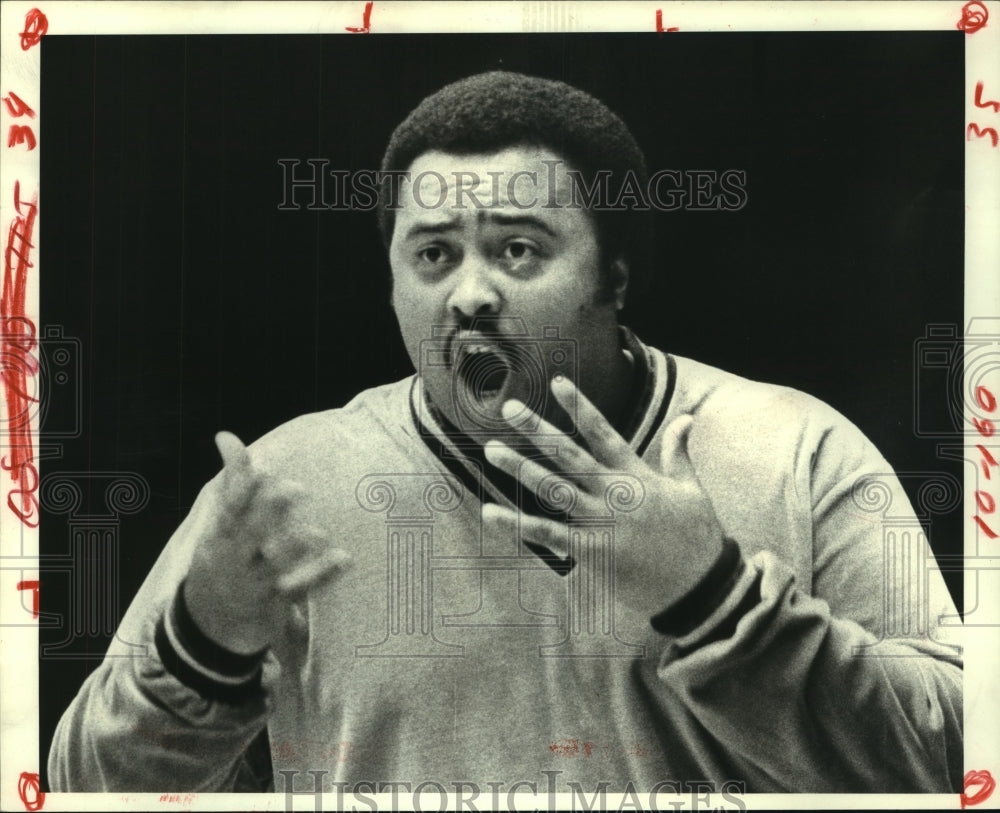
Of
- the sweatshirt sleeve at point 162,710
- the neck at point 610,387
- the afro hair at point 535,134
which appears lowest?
the sweatshirt sleeve at point 162,710

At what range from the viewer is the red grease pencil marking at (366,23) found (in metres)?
2.65

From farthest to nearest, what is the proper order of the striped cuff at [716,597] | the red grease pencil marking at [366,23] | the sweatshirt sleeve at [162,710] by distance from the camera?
1. the red grease pencil marking at [366,23]
2. the sweatshirt sleeve at [162,710]
3. the striped cuff at [716,597]

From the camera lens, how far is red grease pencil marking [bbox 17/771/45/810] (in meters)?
2.64

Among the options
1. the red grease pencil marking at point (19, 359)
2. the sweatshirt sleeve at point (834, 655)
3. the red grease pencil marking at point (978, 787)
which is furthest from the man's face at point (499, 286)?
the red grease pencil marking at point (978, 787)

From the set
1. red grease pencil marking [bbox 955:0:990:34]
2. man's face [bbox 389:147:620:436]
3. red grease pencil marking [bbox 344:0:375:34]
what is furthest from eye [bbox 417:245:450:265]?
red grease pencil marking [bbox 955:0:990:34]

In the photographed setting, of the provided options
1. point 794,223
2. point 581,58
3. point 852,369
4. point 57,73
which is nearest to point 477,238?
point 581,58

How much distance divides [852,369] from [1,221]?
2255mm

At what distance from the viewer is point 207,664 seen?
2.53m

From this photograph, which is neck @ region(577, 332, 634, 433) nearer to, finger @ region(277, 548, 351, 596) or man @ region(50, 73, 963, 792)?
man @ region(50, 73, 963, 792)

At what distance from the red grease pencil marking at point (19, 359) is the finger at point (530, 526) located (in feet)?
3.95

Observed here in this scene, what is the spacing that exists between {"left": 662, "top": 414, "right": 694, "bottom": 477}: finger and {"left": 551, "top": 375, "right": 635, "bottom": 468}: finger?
9 cm

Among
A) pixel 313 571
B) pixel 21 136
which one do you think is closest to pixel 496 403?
pixel 313 571

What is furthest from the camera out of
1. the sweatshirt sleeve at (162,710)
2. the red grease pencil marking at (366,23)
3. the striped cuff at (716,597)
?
the red grease pencil marking at (366,23)

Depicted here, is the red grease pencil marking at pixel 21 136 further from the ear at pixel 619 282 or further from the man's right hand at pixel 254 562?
the ear at pixel 619 282
